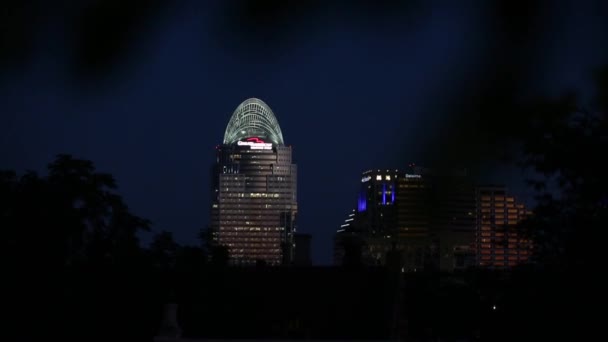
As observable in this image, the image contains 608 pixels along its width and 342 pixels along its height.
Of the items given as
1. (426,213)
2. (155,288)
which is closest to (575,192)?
(426,213)

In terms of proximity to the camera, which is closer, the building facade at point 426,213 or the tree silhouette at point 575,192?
the building facade at point 426,213

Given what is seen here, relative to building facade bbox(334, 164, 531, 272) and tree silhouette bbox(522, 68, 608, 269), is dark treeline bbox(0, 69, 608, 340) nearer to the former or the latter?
tree silhouette bbox(522, 68, 608, 269)

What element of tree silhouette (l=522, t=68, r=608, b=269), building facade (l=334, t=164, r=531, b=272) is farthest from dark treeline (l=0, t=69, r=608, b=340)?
building facade (l=334, t=164, r=531, b=272)

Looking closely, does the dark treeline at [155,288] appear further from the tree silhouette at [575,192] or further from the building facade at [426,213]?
the building facade at [426,213]

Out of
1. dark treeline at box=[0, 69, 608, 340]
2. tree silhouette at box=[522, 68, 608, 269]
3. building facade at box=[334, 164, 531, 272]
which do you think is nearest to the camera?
building facade at box=[334, 164, 531, 272]

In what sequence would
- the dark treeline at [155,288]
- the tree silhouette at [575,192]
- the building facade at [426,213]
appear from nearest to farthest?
the building facade at [426,213], the tree silhouette at [575,192], the dark treeline at [155,288]

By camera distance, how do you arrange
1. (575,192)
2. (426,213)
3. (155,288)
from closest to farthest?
(426,213) → (575,192) → (155,288)

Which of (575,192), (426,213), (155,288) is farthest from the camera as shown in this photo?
(155,288)

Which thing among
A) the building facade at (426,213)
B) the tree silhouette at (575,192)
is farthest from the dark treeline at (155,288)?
the building facade at (426,213)

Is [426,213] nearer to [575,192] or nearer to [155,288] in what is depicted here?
[575,192]

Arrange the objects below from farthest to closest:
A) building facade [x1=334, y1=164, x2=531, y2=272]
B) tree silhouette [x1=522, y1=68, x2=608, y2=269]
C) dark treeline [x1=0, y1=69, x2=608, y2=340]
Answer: dark treeline [x1=0, y1=69, x2=608, y2=340] → tree silhouette [x1=522, y1=68, x2=608, y2=269] → building facade [x1=334, y1=164, x2=531, y2=272]

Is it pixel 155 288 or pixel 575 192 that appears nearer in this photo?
pixel 575 192

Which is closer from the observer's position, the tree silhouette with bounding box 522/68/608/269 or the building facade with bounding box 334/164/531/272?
the building facade with bounding box 334/164/531/272

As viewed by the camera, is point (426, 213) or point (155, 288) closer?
point (426, 213)
